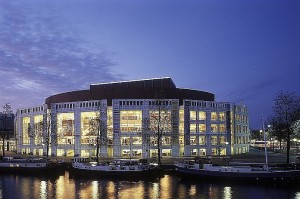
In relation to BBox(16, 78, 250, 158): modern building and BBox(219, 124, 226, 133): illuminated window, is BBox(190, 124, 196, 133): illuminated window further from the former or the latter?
BBox(219, 124, 226, 133): illuminated window

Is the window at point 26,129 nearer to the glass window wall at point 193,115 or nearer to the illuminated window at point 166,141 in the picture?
the illuminated window at point 166,141

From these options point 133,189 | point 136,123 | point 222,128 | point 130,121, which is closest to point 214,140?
point 222,128

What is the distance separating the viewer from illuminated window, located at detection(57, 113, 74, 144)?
168 m

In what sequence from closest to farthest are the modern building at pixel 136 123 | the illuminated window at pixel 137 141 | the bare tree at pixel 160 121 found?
1. the bare tree at pixel 160 121
2. the modern building at pixel 136 123
3. the illuminated window at pixel 137 141

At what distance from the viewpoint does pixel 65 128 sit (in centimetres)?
16962

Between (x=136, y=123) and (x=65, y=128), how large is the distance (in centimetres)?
3289

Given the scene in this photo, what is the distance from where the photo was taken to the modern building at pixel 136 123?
6093 inches

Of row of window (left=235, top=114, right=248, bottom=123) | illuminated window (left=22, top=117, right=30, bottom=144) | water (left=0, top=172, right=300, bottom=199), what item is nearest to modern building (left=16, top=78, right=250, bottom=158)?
row of window (left=235, top=114, right=248, bottom=123)

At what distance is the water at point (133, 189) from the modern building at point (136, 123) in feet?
172

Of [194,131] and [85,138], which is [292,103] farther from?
[85,138]

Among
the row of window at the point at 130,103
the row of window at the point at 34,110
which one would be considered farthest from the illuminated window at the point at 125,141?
the row of window at the point at 34,110

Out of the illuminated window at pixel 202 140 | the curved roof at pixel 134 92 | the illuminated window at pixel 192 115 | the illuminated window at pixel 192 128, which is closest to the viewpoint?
the illuminated window at pixel 202 140

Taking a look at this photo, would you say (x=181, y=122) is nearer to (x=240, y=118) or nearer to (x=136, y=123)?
(x=136, y=123)

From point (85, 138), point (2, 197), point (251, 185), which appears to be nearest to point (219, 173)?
point (251, 185)
